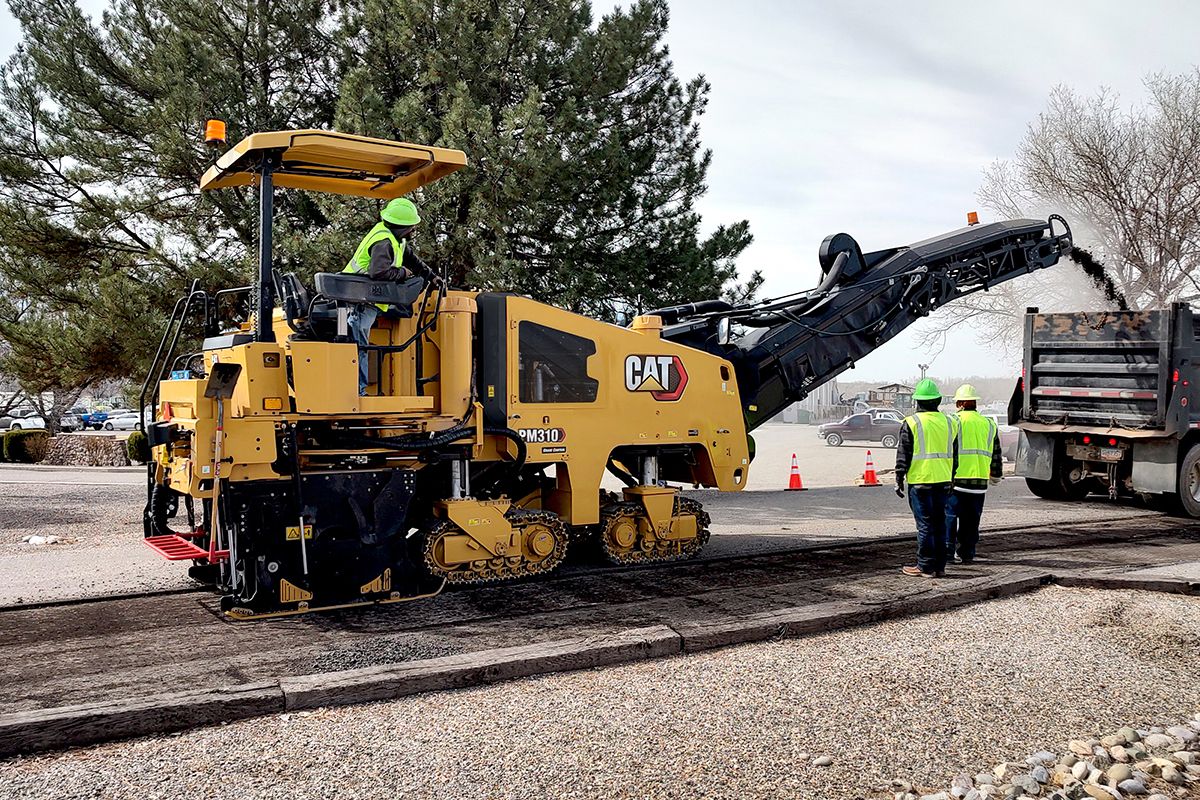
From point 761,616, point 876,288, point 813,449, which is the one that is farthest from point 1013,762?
point 813,449

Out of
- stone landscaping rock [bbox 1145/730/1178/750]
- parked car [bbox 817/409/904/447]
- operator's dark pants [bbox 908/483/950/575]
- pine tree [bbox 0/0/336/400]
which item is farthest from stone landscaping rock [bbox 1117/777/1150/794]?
parked car [bbox 817/409/904/447]

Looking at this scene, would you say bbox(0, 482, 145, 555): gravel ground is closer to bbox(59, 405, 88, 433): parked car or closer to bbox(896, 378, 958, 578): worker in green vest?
bbox(896, 378, 958, 578): worker in green vest

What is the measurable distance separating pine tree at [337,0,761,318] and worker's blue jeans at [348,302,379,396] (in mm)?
5405

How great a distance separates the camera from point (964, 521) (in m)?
8.53

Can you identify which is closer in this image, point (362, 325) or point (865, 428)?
point (362, 325)

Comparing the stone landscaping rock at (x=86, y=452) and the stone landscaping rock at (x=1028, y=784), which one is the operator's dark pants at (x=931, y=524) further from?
the stone landscaping rock at (x=86, y=452)

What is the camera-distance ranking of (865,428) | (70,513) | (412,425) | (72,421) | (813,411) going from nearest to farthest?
(412,425)
(70,513)
(865,428)
(72,421)
(813,411)

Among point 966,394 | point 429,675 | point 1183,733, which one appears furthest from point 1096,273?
point 429,675

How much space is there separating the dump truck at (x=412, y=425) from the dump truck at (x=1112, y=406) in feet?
16.0

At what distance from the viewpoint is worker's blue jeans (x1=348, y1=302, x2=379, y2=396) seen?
268 inches

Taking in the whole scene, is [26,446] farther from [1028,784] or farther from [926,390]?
[1028,784]

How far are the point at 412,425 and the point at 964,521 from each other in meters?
4.84

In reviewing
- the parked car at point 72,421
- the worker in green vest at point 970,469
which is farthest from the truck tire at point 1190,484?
the parked car at point 72,421

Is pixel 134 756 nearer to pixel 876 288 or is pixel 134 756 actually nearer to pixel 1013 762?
pixel 1013 762
